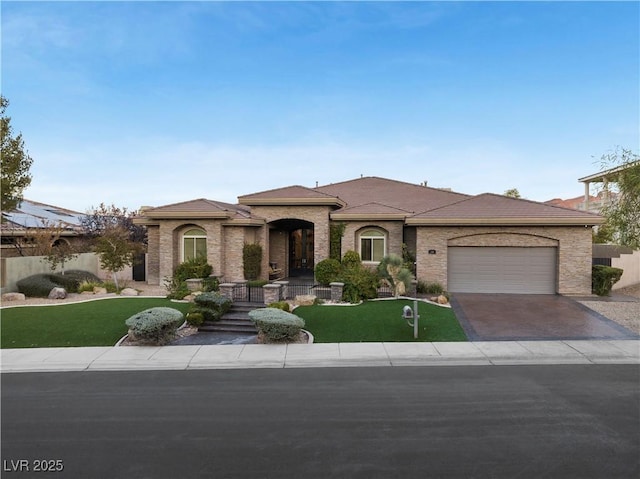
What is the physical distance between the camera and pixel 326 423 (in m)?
6.23

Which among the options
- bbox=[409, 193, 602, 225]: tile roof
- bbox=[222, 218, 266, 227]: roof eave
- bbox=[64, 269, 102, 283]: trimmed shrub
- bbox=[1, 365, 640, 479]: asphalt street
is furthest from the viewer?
bbox=[64, 269, 102, 283]: trimmed shrub

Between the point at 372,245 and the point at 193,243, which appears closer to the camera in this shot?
the point at 193,243

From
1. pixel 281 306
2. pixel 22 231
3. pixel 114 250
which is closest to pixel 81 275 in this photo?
pixel 114 250

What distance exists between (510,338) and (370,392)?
241 inches

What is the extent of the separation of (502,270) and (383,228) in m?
6.25

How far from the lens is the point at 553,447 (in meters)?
5.46

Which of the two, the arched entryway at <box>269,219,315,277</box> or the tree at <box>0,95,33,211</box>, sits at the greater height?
the tree at <box>0,95,33,211</box>

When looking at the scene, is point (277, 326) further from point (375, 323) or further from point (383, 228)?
point (383, 228)

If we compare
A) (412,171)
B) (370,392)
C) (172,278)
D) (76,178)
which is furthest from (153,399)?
(412,171)

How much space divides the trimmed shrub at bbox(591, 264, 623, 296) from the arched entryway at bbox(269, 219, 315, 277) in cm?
1484

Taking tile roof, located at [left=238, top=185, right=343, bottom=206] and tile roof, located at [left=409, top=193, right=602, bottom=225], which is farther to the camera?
tile roof, located at [left=238, top=185, right=343, bottom=206]

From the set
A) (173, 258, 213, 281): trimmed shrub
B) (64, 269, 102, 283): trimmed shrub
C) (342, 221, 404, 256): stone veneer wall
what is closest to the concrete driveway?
(342, 221, 404, 256): stone veneer wall

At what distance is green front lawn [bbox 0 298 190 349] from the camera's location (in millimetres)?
11398

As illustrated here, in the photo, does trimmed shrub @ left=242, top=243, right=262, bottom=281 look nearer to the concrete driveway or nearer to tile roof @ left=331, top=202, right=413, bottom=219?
tile roof @ left=331, top=202, right=413, bottom=219
